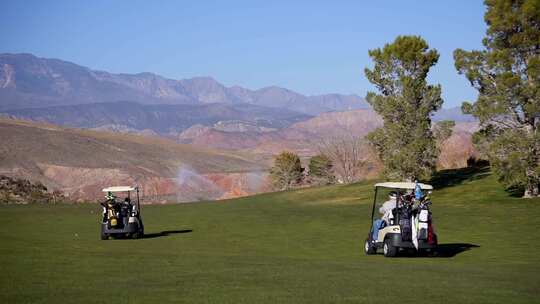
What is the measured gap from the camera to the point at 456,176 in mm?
65000

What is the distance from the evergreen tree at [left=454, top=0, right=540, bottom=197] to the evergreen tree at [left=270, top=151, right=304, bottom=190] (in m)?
54.1

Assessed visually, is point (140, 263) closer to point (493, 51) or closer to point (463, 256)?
point (463, 256)

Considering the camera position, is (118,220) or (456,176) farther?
(456,176)

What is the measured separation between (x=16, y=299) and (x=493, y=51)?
133 ft

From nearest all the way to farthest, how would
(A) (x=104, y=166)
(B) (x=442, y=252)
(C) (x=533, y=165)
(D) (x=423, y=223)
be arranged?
(D) (x=423, y=223) < (B) (x=442, y=252) < (C) (x=533, y=165) < (A) (x=104, y=166)

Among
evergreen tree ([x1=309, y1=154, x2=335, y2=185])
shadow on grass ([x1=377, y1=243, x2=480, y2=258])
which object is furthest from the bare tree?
shadow on grass ([x1=377, y1=243, x2=480, y2=258])

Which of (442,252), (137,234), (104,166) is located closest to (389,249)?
(442,252)

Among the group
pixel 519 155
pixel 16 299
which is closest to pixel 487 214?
pixel 519 155

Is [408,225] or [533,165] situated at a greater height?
[533,165]

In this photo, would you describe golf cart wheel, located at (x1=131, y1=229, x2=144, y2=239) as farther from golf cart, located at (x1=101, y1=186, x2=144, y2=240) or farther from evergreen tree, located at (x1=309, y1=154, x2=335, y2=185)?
evergreen tree, located at (x1=309, y1=154, x2=335, y2=185)

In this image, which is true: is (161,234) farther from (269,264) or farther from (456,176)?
(456,176)

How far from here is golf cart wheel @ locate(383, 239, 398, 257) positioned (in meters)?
23.9

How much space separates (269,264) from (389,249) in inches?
210

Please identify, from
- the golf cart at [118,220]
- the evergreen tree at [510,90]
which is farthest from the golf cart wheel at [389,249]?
the evergreen tree at [510,90]
